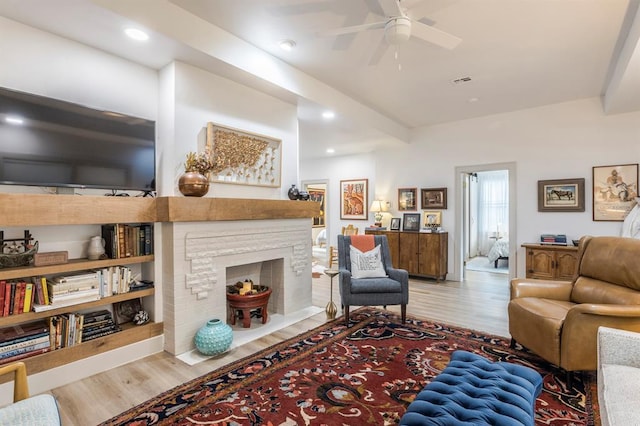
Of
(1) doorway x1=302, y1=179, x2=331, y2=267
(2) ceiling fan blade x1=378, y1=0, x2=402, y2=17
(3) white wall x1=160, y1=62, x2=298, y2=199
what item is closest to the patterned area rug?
(3) white wall x1=160, y1=62, x2=298, y2=199

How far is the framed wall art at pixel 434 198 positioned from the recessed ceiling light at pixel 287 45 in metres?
3.91

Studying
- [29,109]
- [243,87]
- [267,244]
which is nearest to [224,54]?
[243,87]

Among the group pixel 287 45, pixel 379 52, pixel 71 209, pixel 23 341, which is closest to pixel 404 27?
pixel 379 52

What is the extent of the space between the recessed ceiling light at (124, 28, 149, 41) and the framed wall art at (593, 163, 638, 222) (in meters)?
5.82

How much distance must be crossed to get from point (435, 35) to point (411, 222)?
13.8 ft

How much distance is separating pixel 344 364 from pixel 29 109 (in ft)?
10.0

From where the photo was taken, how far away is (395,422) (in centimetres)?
191

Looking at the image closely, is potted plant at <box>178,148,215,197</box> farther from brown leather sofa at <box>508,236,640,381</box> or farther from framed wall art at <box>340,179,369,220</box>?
framed wall art at <box>340,179,369,220</box>

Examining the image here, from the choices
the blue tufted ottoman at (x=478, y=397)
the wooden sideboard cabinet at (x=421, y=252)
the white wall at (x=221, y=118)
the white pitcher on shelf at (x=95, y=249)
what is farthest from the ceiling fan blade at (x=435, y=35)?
the wooden sideboard cabinet at (x=421, y=252)

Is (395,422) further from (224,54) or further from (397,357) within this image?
(224,54)

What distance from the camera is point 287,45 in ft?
10.3

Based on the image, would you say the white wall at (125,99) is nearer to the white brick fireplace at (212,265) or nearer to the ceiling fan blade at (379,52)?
the white brick fireplace at (212,265)

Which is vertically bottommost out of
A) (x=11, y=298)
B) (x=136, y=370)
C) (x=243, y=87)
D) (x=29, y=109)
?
(x=136, y=370)

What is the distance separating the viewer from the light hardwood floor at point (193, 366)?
2.12 m
